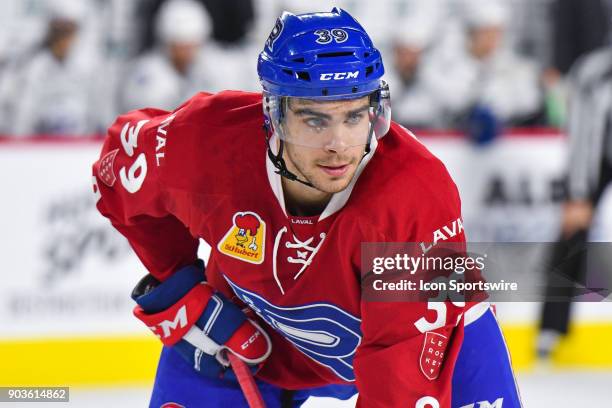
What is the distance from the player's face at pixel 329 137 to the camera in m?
2.48

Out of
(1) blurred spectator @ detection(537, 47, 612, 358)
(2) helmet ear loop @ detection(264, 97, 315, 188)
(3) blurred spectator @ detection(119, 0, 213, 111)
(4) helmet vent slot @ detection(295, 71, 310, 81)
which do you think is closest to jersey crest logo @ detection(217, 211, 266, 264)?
(2) helmet ear loop @ detection(264, 97, 315, 188)

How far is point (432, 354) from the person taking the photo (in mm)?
2457

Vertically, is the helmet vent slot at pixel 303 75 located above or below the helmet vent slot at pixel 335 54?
below

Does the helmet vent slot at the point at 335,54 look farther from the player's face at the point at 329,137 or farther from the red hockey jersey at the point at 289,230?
the red hockey jersey at the point at 289,230

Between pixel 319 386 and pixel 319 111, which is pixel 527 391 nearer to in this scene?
pixel 319 386

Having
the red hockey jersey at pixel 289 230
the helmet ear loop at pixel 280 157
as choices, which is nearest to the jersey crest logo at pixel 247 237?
the red hockey jersey at pixel 289 230

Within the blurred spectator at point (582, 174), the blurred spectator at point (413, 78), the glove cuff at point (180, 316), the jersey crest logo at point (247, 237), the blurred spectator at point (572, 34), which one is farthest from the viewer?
the blurred spectator at point (572, 34)

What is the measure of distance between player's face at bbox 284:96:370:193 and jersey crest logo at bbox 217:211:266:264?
211mm

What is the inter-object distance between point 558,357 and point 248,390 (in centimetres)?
254

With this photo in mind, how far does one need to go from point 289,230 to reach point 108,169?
25.0 inches

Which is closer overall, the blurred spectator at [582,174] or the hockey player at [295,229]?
the hockey player at [295,229]

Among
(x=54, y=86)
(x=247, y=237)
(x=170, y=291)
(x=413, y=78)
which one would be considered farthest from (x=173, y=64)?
(x=247, y=237)

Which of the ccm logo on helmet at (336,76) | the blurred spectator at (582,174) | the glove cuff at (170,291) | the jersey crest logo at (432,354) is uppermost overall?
the ccm logo on helmet at (336,76)

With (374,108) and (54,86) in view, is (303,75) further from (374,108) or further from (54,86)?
(54,86)
